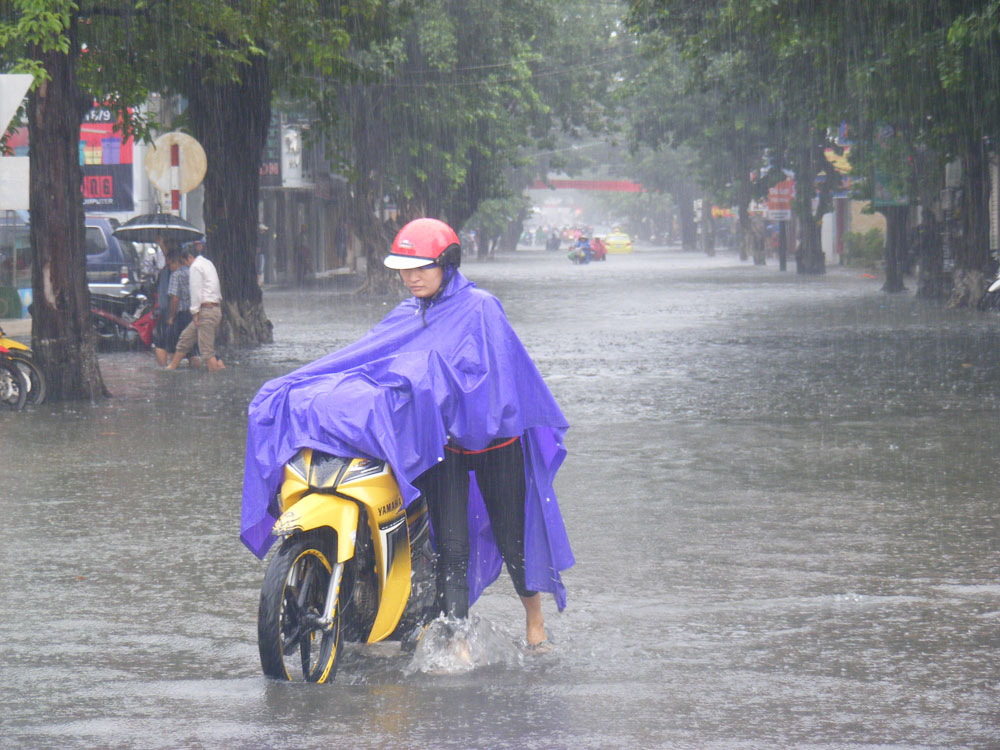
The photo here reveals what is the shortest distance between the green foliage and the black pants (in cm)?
4460

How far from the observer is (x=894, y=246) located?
113 feet

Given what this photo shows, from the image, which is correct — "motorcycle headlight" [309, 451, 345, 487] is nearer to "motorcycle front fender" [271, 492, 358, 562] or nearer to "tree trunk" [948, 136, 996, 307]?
"motorcycle front fender" [271, 492, 358, 562]

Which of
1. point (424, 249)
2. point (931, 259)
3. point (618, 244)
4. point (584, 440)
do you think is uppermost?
point (618, 244)

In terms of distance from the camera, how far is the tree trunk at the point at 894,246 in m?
34.3

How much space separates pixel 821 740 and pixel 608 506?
4.50 metres

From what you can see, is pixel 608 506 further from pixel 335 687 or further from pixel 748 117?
pixel 748 117

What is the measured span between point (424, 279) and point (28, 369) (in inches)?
384

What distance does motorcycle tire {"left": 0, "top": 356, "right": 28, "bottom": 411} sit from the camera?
13938mm

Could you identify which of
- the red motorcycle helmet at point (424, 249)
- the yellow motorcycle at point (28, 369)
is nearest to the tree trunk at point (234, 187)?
the yellow motorcycle at point (28, 369)

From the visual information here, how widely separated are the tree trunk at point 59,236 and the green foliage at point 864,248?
37329mm

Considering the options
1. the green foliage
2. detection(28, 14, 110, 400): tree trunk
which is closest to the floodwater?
detection(28, 14, 110, 400): tree trunk

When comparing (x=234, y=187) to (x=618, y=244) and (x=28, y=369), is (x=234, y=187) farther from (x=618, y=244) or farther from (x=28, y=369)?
(x=618, y=244)

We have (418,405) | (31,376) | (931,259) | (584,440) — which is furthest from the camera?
(931,259)

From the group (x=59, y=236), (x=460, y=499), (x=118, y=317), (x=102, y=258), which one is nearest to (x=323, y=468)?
(x=460, y=499)
